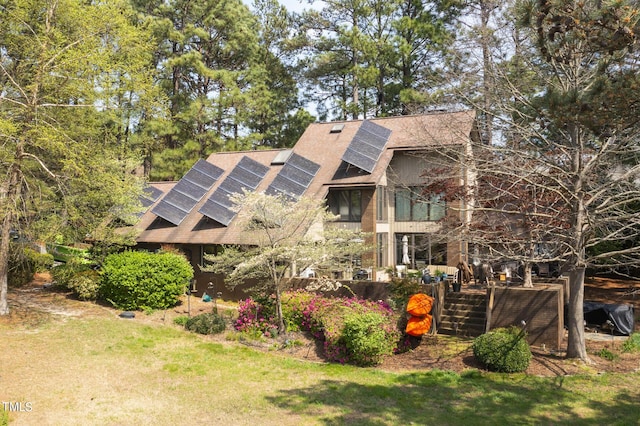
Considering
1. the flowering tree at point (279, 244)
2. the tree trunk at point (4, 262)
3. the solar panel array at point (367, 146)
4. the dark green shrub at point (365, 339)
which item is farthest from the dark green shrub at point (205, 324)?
the solar panel array at point (367, 146)

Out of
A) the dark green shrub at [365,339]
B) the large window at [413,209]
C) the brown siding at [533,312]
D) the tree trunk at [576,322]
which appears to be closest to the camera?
the tree trunk at [576,322]

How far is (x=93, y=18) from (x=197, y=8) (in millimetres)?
20950

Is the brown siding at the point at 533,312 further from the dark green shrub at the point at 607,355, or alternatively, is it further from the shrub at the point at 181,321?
the shrub at the point at 181,321

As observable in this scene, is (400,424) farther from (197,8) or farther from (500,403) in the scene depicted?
(197,8)

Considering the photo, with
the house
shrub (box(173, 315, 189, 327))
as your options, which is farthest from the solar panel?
shrub (box(173, 315, 189, 327))

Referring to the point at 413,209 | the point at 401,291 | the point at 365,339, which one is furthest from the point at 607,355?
the point at 413,209

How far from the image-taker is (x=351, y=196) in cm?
2320

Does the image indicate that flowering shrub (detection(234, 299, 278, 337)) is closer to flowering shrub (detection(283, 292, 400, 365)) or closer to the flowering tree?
the flowering tree

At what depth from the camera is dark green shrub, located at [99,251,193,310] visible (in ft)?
63.6

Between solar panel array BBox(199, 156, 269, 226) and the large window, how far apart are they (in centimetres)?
747

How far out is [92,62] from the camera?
700 inches

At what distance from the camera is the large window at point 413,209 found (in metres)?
23.9

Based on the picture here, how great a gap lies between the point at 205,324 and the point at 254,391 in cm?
602

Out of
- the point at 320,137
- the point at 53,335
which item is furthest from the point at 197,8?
the point at 53,335
